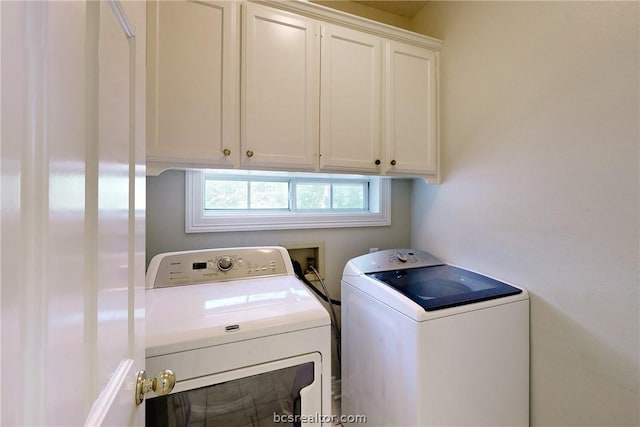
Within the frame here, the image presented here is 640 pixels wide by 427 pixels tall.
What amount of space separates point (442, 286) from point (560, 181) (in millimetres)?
715

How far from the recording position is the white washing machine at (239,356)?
81 centimetres

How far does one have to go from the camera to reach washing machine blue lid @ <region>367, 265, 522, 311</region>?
1.19 m

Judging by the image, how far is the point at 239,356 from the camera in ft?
2.80

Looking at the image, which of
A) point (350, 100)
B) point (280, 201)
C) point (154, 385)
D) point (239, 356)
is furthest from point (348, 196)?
point (154, 385)

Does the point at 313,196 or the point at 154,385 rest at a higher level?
the point at 313,196

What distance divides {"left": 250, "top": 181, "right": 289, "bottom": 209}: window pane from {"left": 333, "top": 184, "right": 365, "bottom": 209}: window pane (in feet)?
1.30

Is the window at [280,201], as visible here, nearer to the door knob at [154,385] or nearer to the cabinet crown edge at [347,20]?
the cabinet crown edge at [347,20]

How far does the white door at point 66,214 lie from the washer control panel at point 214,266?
0.76 m

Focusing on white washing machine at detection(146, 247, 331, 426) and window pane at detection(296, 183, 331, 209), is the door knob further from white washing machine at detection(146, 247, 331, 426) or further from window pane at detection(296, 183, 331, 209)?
window pane at detection(296, 183, 331, 209)

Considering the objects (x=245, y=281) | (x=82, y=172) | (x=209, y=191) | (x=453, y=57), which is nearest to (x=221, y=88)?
(x=209, y=191)

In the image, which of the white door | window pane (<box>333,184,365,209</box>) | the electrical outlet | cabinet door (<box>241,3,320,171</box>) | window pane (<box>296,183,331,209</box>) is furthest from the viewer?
window pane (<box>333,184,365,209</box>)

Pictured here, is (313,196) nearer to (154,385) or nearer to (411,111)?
(411,111)

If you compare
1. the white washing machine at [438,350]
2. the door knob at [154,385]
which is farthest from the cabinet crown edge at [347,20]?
the door knob at [154,385]

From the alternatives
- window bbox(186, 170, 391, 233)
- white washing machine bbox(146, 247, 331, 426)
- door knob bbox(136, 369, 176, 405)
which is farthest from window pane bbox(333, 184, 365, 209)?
door knob bbox(136, 369, 176, 405)
